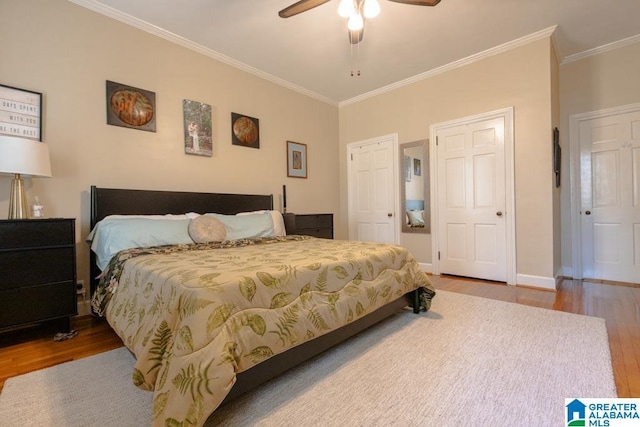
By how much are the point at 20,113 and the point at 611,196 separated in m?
6.01

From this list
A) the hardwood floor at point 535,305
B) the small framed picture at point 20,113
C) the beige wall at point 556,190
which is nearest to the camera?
the hardwood floor at point 535,305

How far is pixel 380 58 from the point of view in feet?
12.0

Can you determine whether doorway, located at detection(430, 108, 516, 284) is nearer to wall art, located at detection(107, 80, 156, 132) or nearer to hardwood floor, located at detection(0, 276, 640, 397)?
hardwood floor, located at detection(0, 276, 640, 397)

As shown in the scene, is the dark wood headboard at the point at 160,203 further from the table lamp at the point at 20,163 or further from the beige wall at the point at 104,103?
the table lamp at the point at 20,163

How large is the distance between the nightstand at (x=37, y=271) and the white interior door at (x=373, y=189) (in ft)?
12.4

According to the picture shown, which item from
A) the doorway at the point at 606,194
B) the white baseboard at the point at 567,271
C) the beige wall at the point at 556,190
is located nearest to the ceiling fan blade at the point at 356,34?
the beige wall at the point at 556,190

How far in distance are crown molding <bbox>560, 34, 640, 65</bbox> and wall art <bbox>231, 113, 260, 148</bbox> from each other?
13.3 feet

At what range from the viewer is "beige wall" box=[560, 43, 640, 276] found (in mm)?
3320

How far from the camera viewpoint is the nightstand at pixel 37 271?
6.31ft

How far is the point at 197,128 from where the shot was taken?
3324 millimetres

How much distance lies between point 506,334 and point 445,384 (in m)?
→ 0.89

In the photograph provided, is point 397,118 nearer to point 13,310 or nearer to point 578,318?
point 578,318

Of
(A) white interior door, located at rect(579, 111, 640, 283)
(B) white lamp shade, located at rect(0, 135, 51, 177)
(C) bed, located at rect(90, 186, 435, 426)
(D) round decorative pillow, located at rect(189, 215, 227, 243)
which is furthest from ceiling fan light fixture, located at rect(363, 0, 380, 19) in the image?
(A) white interior door, located at rect(579, 111, 640, 283)

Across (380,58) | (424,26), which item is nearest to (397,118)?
(380,58)
